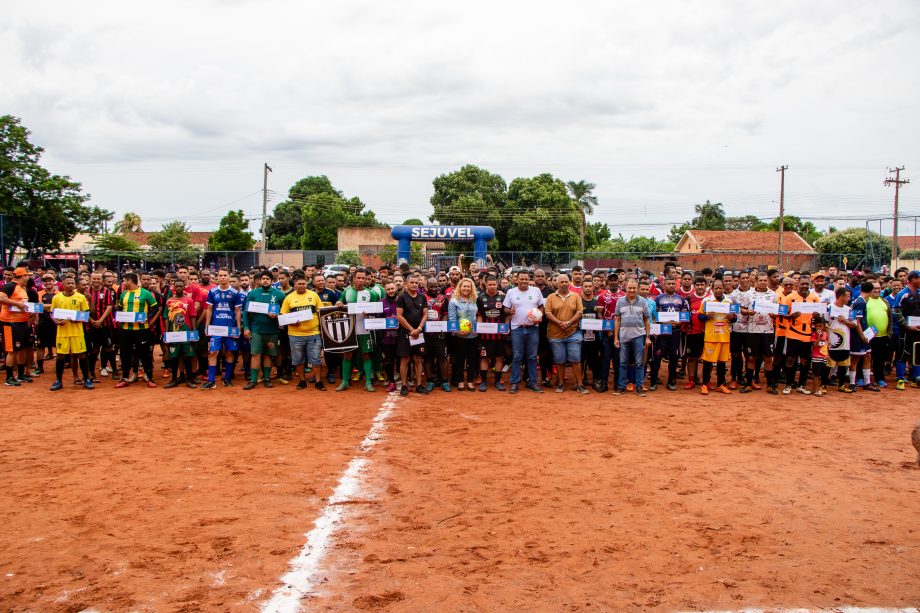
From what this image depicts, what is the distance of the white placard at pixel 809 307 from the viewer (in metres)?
10.5

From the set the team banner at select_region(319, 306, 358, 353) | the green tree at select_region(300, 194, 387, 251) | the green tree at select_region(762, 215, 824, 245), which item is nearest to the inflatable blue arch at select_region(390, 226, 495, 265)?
the team banner at select_region(319, 306, 358, 353)

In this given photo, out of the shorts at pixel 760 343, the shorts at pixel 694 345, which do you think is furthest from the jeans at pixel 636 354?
the shorts at pixel 760 343

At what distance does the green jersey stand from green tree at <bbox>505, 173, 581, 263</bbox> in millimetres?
33564

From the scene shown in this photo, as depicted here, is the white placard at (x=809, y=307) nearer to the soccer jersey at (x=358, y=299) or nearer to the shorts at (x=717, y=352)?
the shorts at (x=717, y=352)

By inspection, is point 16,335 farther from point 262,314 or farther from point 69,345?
point 262,314

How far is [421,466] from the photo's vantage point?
6.76m

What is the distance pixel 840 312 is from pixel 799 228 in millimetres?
63600

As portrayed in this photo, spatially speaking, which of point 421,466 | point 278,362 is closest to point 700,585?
point 421,466

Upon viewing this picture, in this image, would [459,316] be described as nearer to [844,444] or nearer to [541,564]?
[844,444]

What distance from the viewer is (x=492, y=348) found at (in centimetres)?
1128

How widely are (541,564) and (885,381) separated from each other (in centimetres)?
1019

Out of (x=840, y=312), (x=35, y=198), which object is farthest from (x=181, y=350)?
(x=35, y=198)

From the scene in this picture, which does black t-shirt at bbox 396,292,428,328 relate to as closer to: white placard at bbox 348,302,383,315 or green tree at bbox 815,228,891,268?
white placard at bbox 348,302,383,315

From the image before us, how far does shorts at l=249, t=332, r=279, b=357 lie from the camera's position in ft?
35.4
